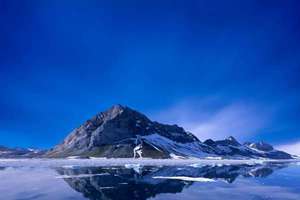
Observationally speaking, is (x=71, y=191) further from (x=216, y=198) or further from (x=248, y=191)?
(x=248, y=191)

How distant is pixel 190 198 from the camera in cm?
2747

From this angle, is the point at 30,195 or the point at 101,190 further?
the point at 101,190

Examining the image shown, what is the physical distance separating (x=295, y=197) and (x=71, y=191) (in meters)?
20.9

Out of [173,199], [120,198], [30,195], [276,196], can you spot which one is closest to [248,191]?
[276,196]

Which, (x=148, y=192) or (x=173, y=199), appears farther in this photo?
(x=148, y=192)

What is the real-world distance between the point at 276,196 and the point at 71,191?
761 inches

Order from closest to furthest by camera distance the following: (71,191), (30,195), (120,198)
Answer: (120,198) < (30,195) < (71,191)

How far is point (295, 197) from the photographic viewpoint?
2900cm

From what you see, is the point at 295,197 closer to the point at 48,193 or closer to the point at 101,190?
the point at 101,190

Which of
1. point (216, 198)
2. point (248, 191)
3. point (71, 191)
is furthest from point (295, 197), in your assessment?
point (71, 191)

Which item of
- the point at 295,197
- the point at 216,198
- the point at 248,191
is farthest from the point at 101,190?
the point at 295,197

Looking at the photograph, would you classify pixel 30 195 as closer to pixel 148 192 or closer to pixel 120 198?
pixel 120 198

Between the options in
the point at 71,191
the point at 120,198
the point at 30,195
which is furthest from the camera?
the point at 71,191

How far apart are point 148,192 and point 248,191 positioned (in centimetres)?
1028
